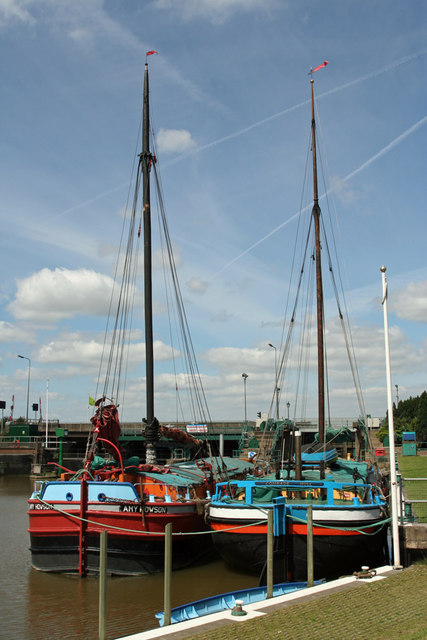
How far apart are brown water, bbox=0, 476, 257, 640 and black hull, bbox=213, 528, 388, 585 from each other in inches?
35.3

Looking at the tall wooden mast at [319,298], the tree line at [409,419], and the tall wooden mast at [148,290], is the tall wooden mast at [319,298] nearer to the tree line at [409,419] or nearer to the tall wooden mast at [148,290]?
the tall wooden mast at [148,290]

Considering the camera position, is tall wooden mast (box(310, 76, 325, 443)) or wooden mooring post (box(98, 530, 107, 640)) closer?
wooden mooring post (box(98, 530, 107, 640))

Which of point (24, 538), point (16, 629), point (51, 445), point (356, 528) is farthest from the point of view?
point (51, 445)

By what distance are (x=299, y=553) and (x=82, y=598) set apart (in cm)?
551

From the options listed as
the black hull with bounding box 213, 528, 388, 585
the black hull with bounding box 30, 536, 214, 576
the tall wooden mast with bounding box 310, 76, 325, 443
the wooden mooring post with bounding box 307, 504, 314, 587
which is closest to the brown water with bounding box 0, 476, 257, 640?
the black hull with bounding box 30, 536, 214, 576

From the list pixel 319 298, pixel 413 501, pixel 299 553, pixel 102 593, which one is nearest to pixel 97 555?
pixel 299 553

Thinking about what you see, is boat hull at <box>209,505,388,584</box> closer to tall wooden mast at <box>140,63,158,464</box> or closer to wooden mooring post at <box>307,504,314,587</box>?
wooden mooring post at <box>307,504,314,587</box>

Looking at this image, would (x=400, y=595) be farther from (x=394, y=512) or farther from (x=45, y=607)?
(x=45, y=607)

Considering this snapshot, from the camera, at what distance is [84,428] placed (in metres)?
76.7

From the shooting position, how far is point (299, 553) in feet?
48.9

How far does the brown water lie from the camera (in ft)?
40.6

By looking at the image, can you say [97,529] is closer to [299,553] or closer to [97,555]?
[97,555]

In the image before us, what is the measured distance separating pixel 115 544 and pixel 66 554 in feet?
4.75

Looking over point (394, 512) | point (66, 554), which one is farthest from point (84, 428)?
point (394, 512)
